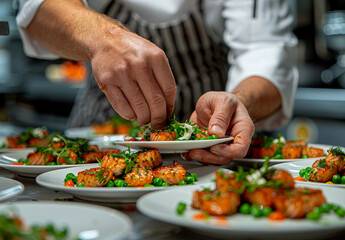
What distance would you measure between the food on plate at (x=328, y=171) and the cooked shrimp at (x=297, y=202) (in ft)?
1.27

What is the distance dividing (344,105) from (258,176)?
313 cm

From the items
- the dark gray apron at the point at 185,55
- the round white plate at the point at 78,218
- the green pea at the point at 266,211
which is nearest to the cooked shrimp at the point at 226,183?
the green pea at the point at 266,211

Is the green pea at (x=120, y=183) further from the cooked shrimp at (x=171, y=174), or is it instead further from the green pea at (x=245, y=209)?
the green pea at (x=245, y=209)

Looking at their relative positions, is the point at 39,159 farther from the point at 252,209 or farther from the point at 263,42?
the point at 263,42

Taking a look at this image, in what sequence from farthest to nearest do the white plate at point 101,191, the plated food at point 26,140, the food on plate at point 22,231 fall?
the plated food at point 26,140 → the white plate at point 101,191 → the food on plate at point 22,231

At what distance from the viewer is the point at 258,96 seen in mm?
2402

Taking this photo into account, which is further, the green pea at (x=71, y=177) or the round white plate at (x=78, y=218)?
the green pea at (x=71, y=177)

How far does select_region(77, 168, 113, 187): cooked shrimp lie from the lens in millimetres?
1354

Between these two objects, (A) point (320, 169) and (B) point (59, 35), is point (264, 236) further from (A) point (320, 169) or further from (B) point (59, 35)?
(B) point (59, 35)

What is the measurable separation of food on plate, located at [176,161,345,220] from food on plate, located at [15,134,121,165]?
32.4 inches

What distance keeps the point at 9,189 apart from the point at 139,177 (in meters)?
0.39

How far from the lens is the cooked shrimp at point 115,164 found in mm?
1447

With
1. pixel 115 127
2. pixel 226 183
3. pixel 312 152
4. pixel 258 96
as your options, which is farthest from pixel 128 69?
pixel 115 127

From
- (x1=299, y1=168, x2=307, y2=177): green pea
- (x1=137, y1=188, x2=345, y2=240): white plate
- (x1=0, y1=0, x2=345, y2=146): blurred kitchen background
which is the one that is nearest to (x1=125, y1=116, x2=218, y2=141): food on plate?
(x1=299, y1=168, x2=307, y2=177): green pea
